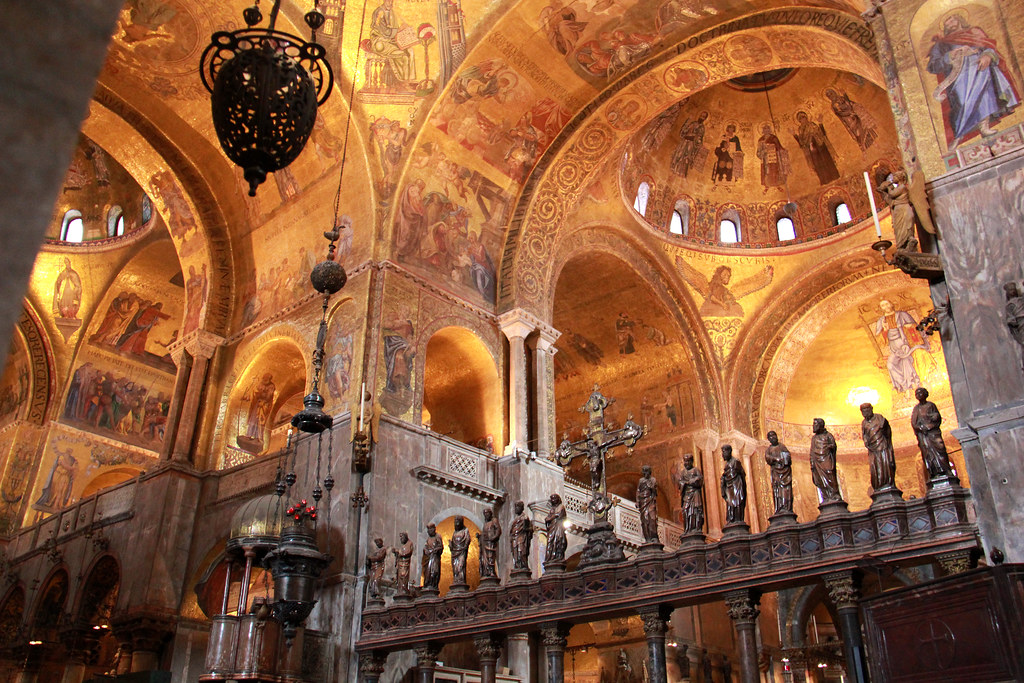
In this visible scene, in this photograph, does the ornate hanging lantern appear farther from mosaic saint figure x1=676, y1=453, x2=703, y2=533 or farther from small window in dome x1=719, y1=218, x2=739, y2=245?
small window in dome x1=719, y1=218, x2=739, y2=245

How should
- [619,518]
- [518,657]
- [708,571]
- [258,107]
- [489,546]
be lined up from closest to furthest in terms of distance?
[258,107], [708,571], [489,546], [518,657], [619,518]

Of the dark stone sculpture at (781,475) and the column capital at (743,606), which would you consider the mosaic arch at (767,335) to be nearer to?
the dark stone sculpture at (781,475)

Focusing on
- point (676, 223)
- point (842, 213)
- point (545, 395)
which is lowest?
point (545, 395)

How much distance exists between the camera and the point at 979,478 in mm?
7102

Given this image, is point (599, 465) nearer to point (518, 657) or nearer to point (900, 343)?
point (518, 657)

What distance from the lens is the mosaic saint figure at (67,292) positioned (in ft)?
64.4

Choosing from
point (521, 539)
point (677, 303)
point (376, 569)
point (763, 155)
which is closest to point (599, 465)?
point (521, 539)

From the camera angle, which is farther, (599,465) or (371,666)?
(371,666)

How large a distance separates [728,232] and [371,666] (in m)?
13.8

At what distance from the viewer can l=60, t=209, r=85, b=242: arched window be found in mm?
20172

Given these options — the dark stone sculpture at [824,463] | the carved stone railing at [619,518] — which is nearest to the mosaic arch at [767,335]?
the carved stone railing at [619,518]

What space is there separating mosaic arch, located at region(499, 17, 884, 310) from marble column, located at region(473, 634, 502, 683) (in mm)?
7217

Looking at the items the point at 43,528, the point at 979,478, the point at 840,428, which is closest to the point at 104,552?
the point at 43,528

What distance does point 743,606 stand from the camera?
8.05 metres
